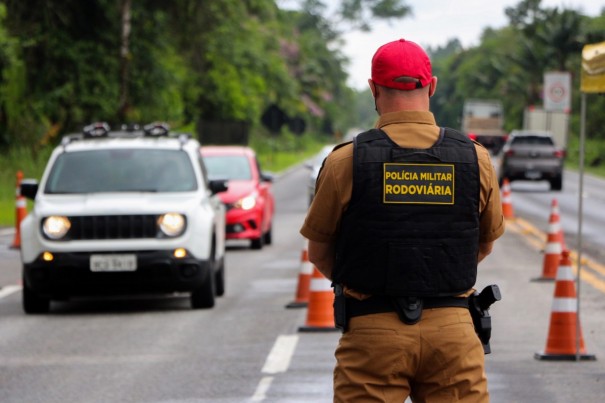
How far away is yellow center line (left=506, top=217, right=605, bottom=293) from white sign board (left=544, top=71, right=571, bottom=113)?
2806 centimetres

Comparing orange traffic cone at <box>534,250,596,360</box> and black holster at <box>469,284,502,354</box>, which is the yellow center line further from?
black holster at <box>469,284,502,354</box>

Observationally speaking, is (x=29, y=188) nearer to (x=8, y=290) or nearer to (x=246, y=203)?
(x=8, y=290)

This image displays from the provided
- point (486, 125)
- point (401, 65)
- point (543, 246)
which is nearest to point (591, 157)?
point (486, 125)

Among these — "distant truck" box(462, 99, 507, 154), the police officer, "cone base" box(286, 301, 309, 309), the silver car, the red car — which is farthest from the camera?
"distant truck" box(462, 99, 507, 154)

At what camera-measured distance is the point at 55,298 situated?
13.8m

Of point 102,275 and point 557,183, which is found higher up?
point 102,275

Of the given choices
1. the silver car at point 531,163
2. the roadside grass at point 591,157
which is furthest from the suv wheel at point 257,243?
the roadside grass at point 591,157

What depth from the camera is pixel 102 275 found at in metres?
13.4

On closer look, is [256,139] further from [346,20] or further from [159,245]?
[159,245]

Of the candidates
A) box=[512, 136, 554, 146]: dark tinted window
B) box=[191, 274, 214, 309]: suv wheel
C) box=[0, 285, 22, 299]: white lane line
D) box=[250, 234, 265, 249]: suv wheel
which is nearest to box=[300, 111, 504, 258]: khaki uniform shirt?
box=[191, 274, 214, 309]: suv wheel

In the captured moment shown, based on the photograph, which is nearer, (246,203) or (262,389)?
(262,389)

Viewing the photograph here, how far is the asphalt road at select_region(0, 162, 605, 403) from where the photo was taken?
9.33 metres

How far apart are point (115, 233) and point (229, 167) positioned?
9580 millimetres

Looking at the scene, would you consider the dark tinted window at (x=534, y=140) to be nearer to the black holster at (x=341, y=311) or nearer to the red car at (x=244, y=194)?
the red car at (x=244, y=194)
